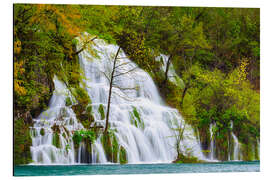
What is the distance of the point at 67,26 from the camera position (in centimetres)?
695

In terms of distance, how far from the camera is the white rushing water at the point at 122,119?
672cm

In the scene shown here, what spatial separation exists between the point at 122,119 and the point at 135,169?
0.79m

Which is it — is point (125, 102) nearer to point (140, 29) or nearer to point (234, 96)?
point (140, 29)

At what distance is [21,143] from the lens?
6578 millimetres

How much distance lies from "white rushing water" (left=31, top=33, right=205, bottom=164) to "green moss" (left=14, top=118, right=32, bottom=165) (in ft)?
0.33

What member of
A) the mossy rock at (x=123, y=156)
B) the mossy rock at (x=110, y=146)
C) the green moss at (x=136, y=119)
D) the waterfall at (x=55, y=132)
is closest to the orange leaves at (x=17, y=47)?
the waterfall at (x=55, y=132)

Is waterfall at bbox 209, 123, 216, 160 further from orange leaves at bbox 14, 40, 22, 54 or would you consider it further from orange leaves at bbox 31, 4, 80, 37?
orange leaves at bbox 14, 40, 22, 54

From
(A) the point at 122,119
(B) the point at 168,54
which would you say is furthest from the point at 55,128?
(B) the point at 168,54

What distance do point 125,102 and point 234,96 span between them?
1853 millimetres

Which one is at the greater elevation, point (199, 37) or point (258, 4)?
point (258, 4)

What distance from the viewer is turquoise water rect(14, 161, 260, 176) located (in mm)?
6527

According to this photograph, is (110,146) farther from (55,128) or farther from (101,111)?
(55,128)

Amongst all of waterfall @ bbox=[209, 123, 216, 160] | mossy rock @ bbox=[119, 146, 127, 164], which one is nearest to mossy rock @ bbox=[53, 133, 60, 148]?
mossy rock @ bbox=[119, 146, 127, 164]
